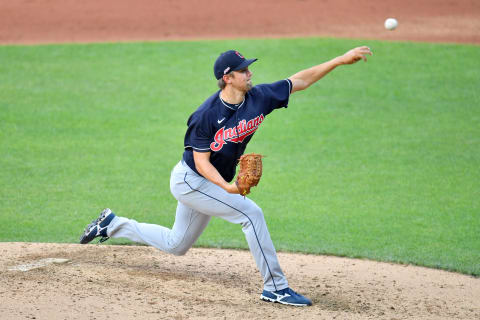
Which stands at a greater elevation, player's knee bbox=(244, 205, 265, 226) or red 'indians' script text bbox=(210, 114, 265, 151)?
red 'indians' script text bbox=(210, 114, 265, 151)

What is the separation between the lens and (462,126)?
35.8 ft

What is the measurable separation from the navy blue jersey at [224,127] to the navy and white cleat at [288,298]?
99 cm

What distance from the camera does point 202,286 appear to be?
563 cm

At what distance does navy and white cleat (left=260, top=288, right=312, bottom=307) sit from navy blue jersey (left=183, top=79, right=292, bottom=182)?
0.99 metres

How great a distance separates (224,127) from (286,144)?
5.34 m

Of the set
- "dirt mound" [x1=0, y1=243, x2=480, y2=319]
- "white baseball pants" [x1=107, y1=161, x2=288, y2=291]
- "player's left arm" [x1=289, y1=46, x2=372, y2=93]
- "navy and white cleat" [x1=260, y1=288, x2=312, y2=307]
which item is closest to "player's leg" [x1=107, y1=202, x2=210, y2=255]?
"white baseball pants" [x1=107, y1=161, x2=288, y2=291]

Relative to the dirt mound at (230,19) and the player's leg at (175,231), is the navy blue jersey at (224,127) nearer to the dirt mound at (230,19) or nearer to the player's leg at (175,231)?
the player's leg at (175,231)

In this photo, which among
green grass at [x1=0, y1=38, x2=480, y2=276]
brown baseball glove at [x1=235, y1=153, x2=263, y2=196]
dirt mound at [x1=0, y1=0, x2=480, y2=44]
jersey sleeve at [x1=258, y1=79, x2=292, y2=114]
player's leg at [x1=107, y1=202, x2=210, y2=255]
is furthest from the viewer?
dirt mound at [x1=0, y1=0, x2=480, y2=44]

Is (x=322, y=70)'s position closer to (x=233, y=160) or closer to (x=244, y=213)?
(x=233, y=160)

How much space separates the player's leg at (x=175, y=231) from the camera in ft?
18.4

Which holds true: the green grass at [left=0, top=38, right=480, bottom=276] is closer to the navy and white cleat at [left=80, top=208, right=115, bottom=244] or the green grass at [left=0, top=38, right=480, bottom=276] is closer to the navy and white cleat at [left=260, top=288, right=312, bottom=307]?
the navy and white cleat at [left=80, top=208, right=115, bottom=244]

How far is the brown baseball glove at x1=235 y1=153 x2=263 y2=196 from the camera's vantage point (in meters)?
4.97

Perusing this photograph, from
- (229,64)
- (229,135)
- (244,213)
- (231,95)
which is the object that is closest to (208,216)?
(244,213)

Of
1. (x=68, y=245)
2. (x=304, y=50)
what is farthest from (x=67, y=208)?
(x=304, y=50)
